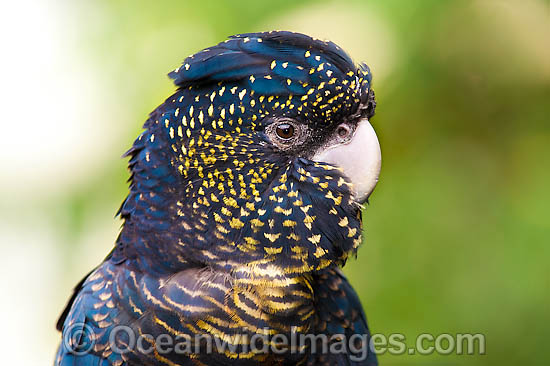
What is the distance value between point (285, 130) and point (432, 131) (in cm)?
164

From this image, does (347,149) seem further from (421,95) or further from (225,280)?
(421,95)

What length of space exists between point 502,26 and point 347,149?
189 centimetres

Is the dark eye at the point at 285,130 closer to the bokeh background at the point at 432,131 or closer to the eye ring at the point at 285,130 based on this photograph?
the eye ring at the point at 285,130

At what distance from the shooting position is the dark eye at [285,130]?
1.94 metres

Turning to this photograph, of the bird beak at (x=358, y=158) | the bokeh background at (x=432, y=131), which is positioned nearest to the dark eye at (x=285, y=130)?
the bird beak at (x=358, y=158)

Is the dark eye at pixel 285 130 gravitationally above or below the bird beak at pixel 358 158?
above

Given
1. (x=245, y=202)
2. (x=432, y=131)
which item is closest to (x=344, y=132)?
(x=245, y=202)

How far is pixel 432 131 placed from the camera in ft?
10.8

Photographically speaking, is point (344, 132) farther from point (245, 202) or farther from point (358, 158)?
point (245, 202)

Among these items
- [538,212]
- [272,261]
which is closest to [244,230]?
[272,261]

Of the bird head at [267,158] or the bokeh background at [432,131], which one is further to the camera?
the bokeh background at [432,131]

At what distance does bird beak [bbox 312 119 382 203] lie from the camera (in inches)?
79.2

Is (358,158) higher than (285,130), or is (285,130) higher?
(285,130)

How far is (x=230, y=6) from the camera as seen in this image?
3.26 meters
